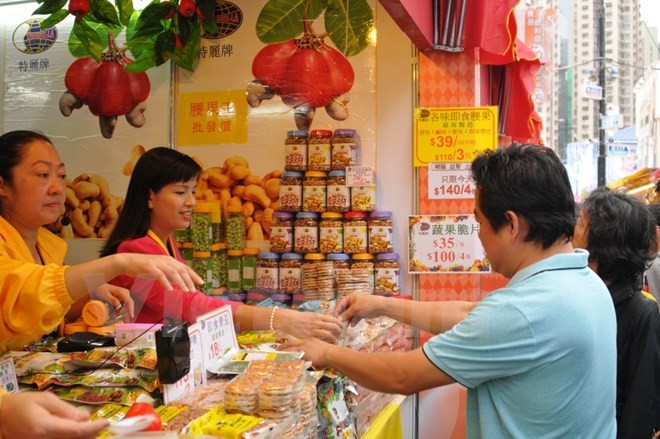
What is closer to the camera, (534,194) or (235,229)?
(534,194)

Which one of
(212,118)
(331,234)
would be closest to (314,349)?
(331,234)


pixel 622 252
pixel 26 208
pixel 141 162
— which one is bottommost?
pixel 622 252

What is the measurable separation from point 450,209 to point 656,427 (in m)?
2.00

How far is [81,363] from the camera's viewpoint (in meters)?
1.89

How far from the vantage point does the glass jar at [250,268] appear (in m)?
4.38

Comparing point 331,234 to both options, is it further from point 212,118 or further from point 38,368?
point 38,368

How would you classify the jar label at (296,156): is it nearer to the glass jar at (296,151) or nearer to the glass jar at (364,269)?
the glass jar at (296,151)

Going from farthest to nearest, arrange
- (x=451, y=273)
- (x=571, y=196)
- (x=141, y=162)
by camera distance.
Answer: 1. (x=451, y=273)
2. (x=141, y=162)
3. (x=571, y=196)

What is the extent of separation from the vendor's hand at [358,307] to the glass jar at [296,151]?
6.41ft

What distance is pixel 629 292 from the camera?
2416mm

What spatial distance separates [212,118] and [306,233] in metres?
1.20

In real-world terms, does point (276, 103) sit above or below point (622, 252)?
above

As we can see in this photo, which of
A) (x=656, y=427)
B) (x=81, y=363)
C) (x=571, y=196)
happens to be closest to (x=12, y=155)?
(x=81, y=363)

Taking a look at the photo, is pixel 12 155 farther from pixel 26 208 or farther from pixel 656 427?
pixel 656 427
